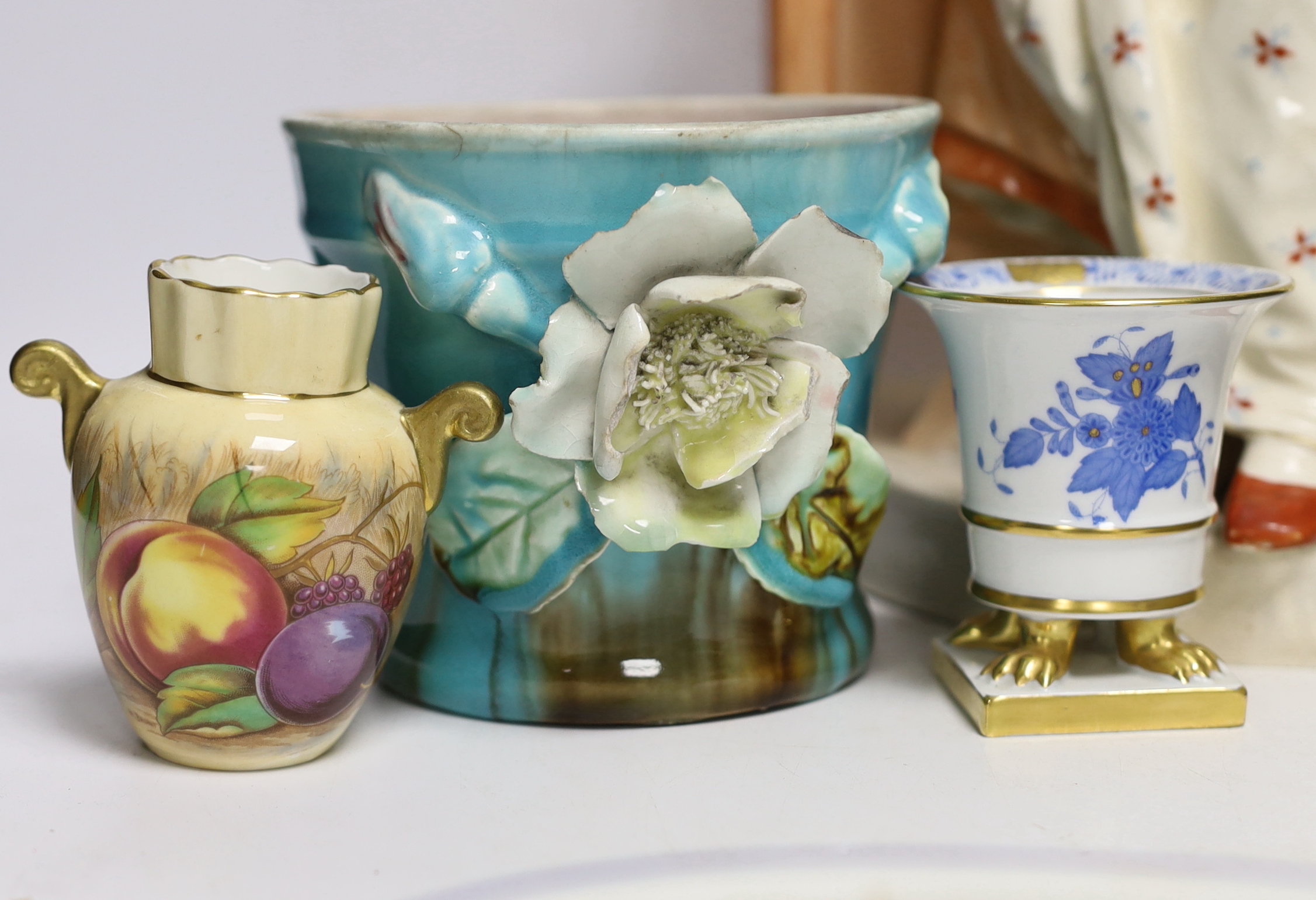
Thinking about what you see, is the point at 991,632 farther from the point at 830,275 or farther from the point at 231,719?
the point at 231,719

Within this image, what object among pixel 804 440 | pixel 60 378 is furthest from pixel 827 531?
pixel 60 378

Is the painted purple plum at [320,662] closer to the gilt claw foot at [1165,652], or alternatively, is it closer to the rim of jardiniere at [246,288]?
the rim of jardiniere at [246,288]

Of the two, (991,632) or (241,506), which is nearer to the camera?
(241,506)

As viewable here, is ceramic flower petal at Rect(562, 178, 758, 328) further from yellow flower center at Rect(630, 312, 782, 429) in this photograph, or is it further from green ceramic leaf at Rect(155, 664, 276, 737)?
green ceramic leaf at Rect(155, 664, 276, 737)

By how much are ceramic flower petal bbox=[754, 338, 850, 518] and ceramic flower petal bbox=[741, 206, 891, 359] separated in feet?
0.05

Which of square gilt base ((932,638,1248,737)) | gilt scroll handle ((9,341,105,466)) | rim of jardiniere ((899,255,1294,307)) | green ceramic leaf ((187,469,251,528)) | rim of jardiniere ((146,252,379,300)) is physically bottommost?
square gilt base ((932,638,1248,737))

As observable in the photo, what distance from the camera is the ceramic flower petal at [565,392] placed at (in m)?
0.51

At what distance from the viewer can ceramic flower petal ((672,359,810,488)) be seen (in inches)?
20.3

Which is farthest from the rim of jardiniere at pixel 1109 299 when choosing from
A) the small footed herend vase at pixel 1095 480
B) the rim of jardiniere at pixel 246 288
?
the rim of jardiniere at pixel 246 288

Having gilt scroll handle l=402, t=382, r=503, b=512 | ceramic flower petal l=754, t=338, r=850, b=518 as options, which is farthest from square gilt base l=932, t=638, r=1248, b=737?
gilt scroll handle l=402, t=382, r=503, b=512

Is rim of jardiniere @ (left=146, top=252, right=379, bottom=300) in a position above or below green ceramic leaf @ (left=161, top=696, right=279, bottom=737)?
above

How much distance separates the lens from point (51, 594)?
0.73m

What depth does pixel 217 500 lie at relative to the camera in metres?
0.49

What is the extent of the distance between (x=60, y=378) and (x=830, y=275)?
0.30 metres
